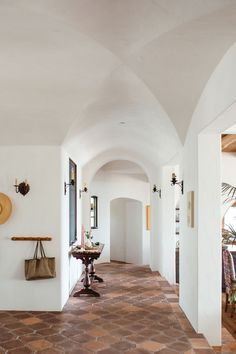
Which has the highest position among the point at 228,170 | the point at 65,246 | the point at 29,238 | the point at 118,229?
the point at 228,170

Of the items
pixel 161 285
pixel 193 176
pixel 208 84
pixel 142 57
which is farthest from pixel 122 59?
pixel 161 285

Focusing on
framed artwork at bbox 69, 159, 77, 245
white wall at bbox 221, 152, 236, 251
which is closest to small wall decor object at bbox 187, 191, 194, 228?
framed artwork at bbox 69, 159, 77, 245

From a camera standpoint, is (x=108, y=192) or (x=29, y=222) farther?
(x=108, y=192)

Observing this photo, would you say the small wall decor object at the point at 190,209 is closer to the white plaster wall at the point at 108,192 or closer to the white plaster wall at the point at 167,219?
the white plaster wall at the point at 167,219

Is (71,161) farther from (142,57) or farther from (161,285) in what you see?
(142,57)

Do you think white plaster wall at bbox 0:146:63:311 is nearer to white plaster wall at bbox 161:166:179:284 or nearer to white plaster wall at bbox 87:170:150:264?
white plaster wall at bbox 161:166:179:284

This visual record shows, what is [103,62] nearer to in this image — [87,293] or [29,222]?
[29,222]

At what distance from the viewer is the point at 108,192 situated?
12.6 m

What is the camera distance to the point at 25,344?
448cm

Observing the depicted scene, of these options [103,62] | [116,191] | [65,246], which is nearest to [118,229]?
[116,191]

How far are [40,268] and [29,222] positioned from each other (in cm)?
69

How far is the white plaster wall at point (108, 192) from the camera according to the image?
1252 centimetres

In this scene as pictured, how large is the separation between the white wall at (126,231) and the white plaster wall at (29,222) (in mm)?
7367

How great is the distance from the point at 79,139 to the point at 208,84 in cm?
311
